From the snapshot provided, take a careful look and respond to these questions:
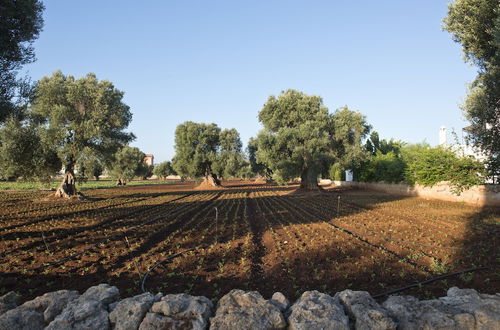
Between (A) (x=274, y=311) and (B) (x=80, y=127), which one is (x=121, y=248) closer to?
(A) (x=274, y=311)

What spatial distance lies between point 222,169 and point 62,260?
57.2 metres

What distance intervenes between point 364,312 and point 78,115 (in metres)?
31.4

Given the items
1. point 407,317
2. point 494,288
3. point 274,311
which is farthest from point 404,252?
point 274,311

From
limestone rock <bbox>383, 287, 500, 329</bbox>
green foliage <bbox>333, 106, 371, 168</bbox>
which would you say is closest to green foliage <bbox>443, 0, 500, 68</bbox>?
limestone rock <bbox>383, 287, 500, 329</bbox>

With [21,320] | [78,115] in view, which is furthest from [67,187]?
[21,320]

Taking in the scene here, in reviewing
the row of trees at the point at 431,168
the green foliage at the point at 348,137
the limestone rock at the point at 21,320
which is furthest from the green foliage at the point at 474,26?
the green foliage at the point at 348,137

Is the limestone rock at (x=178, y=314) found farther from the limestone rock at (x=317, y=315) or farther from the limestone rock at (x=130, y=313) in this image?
the limestone rock at (x=317, y=315)

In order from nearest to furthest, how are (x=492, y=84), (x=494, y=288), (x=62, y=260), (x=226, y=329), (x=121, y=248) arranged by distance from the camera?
1. (x=226, y=329)
2. (x=494, y=288)
3. (x=62, y=260)
4. (x=121, y=248)
5. (x=492, y=84)

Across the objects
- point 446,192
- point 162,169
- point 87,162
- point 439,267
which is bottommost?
point 439,267

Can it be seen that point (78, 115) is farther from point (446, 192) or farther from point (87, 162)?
point (446, 192)

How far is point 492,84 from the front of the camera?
1436 centimetres

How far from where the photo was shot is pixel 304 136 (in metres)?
35.8

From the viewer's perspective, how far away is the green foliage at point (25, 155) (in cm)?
2105

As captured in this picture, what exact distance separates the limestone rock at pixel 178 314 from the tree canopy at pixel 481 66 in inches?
617
